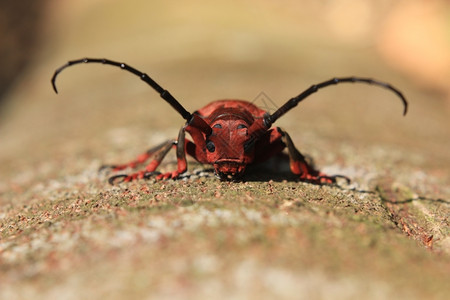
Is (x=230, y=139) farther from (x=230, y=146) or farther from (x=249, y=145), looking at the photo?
(x=249, y=145)

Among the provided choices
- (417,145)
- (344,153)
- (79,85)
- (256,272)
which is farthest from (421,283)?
(79,85)

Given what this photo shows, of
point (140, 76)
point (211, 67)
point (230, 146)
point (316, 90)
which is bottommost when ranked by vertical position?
point (230, 146)

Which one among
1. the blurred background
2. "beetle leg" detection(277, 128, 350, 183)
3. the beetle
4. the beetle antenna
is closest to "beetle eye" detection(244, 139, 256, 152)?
the beetle

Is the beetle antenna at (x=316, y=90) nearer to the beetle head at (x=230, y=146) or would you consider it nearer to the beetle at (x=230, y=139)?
the beetle at (x=230, y=139)

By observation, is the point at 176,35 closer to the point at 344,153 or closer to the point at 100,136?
the point at 100,136

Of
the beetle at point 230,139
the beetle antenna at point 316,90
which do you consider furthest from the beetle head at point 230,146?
the beetle antenna at point 316,90

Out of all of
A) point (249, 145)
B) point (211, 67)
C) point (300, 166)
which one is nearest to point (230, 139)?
point (249, 145)

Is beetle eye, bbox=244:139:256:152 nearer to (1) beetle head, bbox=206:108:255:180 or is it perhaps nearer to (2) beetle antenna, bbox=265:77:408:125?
(1) beetle head, bbox=206:108:255:180
